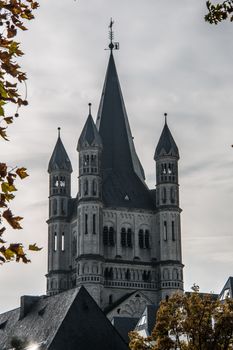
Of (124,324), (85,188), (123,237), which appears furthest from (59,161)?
(124,324)

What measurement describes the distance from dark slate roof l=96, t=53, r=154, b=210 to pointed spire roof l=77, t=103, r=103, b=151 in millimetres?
4652

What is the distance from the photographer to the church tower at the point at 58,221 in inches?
4749

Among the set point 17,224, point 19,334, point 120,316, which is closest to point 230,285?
point 19,334

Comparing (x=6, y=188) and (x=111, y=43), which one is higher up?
(x=111, y=43)

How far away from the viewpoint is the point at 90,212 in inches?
4594

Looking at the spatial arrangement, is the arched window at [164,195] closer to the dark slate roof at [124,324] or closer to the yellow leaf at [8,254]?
the dark slate roof at [124,324]

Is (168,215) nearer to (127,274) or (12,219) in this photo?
(127,274)

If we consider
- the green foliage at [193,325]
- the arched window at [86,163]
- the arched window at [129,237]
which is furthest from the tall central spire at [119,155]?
the green foliage at [193,325]

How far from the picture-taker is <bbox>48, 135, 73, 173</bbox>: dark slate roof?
12606cm

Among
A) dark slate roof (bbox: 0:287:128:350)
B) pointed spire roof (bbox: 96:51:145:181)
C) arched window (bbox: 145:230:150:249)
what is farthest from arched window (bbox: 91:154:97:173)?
dark slate roof (bbox: 0:287:128:350)

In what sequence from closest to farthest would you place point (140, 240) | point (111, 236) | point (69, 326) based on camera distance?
1. point (69, 326)
2. point (111, 236)
3. point (140, 240)

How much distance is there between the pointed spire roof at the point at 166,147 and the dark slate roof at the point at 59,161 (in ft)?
43.0

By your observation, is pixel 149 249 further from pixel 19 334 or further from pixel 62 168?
pixel 19 334

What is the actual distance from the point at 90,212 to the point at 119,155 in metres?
12.7
